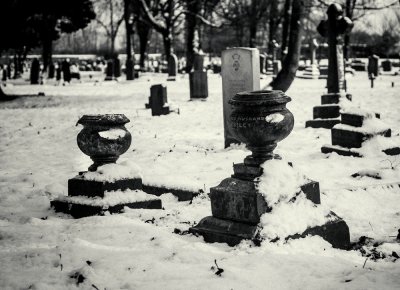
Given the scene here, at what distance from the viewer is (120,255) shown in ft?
13.7

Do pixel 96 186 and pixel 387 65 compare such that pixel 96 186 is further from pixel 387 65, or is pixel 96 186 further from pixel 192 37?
pixel 387 65

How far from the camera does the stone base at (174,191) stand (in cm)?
626

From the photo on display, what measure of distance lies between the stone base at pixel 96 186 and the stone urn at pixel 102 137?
0.24 m

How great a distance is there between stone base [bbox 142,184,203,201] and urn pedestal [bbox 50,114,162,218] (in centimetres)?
50

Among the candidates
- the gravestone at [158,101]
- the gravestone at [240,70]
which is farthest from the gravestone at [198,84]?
the gravestone at [240,70]

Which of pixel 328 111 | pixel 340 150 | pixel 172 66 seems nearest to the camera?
pixel 340 150

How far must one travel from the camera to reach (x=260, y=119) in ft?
14.8

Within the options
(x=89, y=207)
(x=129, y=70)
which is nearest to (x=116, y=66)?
(x=129, y=70)

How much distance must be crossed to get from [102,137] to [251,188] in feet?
6.71

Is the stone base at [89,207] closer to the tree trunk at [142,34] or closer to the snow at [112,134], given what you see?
the snow at [112,134]

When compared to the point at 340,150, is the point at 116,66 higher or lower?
higher

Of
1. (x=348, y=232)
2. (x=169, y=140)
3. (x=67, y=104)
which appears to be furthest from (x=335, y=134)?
(x=67, y=104)

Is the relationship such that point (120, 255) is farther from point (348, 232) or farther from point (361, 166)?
point (361, 166)

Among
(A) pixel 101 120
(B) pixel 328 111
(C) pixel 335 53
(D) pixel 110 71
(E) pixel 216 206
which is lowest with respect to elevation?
(E) pixel 216 206
